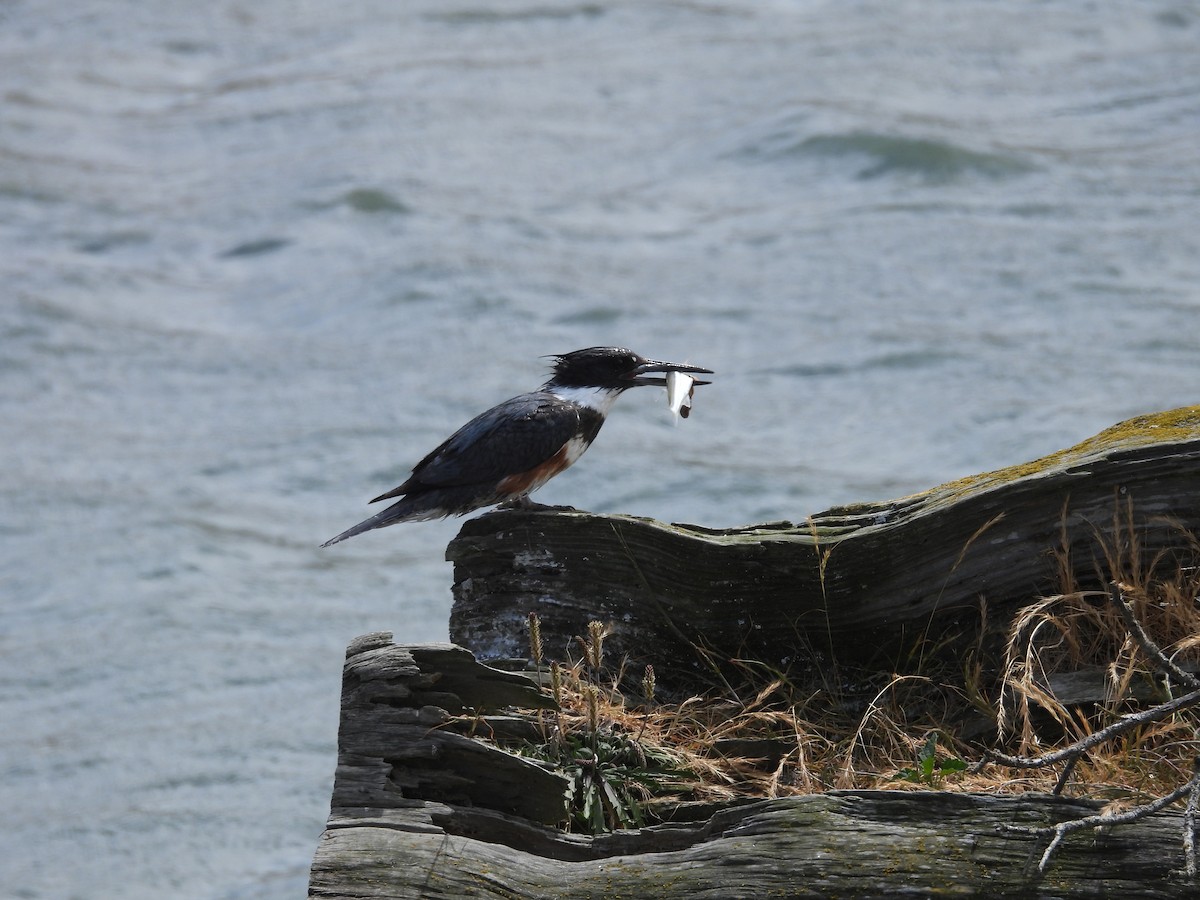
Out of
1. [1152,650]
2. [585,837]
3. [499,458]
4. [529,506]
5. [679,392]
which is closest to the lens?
[1152,650]

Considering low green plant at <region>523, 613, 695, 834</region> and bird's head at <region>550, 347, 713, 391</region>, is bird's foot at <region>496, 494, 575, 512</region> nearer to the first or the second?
bird's head at <region>550, 347, 713, 391</region>

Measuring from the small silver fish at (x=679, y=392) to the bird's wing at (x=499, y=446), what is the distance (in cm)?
40

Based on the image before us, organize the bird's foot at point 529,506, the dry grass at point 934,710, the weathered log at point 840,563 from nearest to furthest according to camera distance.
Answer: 1. the dry grass at point 934,710
2. the weathered log at point 840,563
3. the bird's foot at point 529,506

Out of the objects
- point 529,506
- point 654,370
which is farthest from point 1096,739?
point 654,370

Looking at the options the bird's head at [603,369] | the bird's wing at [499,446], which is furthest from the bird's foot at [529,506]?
the bird's head at [603,369]

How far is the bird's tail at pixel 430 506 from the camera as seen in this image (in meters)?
5.64

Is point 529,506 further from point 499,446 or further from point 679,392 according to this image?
point 679,392

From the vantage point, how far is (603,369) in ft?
19.6

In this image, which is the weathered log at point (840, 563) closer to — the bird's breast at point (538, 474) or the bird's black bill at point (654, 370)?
the bird's breast at point (538, 474)

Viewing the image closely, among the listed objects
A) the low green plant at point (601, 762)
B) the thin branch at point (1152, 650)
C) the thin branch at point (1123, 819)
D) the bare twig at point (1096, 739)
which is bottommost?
the low green plant at point (601, 762)

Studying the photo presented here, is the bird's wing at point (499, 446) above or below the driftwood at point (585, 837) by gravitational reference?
above

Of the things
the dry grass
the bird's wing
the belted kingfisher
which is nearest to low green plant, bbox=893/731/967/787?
the dry grass

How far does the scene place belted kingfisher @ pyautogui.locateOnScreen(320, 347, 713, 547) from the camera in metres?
5.55

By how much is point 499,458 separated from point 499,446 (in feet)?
0.16
